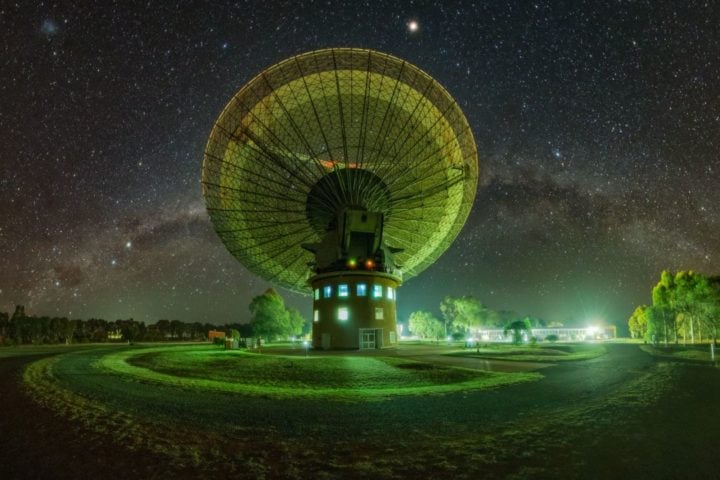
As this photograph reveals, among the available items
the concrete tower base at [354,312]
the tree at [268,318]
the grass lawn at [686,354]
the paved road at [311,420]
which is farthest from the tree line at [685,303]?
the tree at [268,318]

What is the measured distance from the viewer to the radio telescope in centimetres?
3847

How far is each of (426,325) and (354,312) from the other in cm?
8568

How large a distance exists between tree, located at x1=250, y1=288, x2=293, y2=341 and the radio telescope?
45785mm

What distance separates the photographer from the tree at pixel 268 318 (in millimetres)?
90125

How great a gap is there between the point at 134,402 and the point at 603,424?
1248cm

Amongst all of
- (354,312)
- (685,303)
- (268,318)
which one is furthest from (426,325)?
(354,312)

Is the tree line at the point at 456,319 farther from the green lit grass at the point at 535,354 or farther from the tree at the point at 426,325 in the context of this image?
the green lit grass at the point at 535,354

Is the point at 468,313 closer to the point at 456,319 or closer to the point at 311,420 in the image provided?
the point at 456,319

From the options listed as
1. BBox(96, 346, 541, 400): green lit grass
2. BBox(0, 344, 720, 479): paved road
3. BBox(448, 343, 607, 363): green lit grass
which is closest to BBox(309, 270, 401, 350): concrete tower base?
BBox(448, 343, 607, 363): green lit grass

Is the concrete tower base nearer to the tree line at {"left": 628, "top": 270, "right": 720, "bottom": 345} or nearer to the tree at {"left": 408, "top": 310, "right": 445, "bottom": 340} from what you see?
the tree line at {"left": 628, "top": 270, "right": 720, "bottom": 345}

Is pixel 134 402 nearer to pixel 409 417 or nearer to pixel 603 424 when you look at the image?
pixel 409 417

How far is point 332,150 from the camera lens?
42688 millimetres

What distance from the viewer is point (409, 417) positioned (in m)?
10.7

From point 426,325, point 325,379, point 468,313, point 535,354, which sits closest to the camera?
point 325,379
